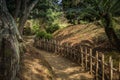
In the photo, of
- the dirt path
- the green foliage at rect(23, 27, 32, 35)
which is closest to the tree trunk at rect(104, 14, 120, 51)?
the dirt path

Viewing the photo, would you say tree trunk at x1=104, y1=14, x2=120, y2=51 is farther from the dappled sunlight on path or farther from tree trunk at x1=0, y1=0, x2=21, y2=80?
tree trunk at x1=0, y1=0, x2=21, y2=80

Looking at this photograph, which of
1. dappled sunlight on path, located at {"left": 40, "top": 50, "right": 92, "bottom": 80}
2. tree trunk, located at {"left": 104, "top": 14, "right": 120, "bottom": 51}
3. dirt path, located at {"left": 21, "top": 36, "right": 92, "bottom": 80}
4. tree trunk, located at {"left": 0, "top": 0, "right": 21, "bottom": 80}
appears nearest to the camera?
tree trunk, located at {"left": 0, "top": 0, "right": 21, "bottom": 80}

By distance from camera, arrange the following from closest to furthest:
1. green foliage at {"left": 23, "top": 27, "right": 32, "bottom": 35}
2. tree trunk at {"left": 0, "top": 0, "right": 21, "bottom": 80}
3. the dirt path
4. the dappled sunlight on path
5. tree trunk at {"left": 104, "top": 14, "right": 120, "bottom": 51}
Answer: tree trunk at {"left": 0, "top": 0, "right": 21, "bottom": 80} < the dirt path < the dappled sunlight on path < tree trunk at {"left": 104, "top": 14, "right": 120, "bottom": 51} < green foliage at {"left": 23, "top": 27, "right": 32, "bottom": 35}

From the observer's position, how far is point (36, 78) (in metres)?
9.78

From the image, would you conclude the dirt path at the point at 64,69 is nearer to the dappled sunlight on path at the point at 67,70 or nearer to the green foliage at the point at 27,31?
the dappled sunlight on path at the point at 67,70

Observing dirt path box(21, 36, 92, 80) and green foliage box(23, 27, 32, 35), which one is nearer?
dirt path box(21, 36, 92, 80)

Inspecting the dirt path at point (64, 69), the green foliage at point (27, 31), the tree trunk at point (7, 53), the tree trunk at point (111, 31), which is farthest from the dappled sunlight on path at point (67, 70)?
the green foliage at point (27, 31)

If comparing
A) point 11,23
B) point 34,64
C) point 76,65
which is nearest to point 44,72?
point 34,64

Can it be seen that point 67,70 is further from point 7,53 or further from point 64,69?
point 7,53

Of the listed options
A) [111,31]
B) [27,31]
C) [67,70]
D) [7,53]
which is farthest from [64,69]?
[27,31]

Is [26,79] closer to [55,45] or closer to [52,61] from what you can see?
[52,61]

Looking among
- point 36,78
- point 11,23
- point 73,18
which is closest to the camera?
point 11,23

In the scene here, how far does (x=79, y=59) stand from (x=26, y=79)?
6043 mm

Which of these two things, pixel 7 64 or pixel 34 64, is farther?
pixel 34 64
